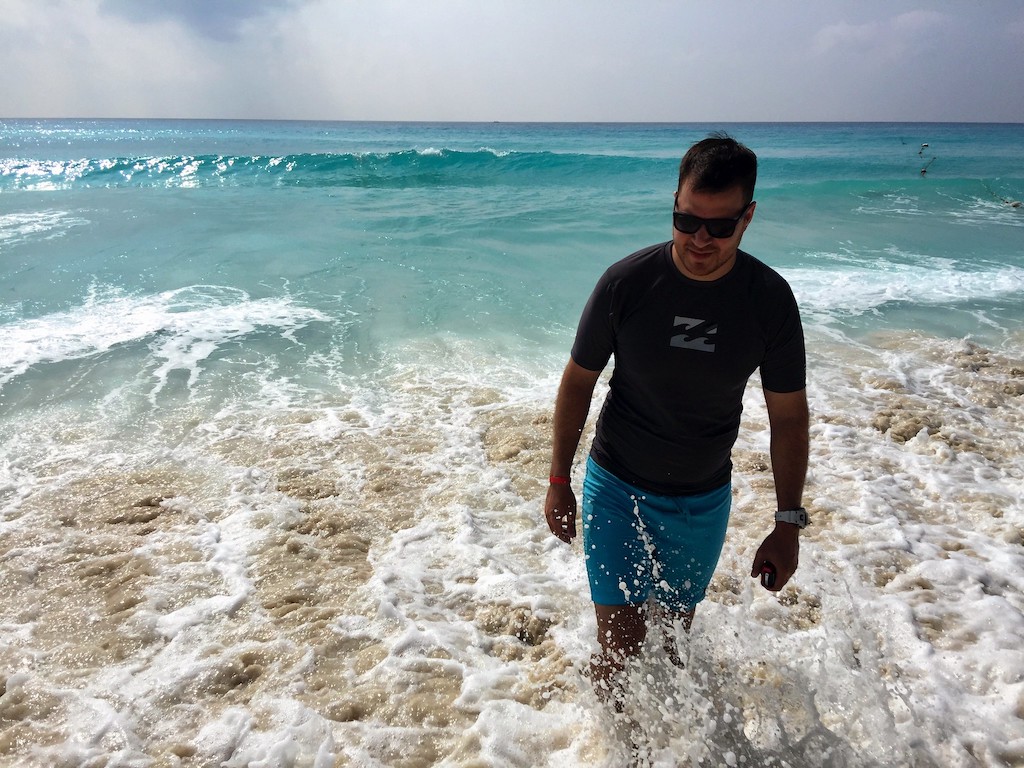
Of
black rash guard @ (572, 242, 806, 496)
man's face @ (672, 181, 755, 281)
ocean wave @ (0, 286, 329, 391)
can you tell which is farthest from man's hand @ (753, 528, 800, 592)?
ocean wave @ (0, 286, 329, 391)

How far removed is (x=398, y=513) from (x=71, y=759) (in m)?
2.23

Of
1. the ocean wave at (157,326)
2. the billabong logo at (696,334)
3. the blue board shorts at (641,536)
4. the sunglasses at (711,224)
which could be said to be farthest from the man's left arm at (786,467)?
the ocean wave at (157,326)

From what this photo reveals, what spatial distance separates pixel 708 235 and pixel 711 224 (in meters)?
0.03

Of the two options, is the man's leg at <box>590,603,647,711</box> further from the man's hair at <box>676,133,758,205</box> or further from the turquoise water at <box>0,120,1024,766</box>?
the man's hair at <box>676,133,758,205</box>

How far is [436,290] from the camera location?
10.5 m

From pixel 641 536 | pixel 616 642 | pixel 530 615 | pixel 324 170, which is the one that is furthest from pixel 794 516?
pixel 324 170

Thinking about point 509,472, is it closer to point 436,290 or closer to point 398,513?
point 398,513

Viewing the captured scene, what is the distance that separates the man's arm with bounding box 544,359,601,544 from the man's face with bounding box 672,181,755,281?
0.55 meters

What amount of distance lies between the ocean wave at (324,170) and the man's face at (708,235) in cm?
2565

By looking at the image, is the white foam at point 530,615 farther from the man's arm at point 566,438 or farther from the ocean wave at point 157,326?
the ocean wave at point 157,326

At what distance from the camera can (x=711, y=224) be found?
2.00 meters

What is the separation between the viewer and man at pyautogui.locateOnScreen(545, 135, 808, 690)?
2.07m

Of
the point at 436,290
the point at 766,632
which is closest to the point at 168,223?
the point at 436,290

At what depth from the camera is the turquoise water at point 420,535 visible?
2.80 metres
